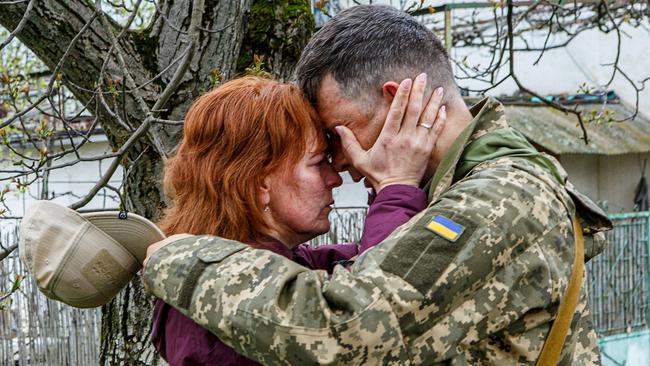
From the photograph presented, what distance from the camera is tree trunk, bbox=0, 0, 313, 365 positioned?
3777 millimetres

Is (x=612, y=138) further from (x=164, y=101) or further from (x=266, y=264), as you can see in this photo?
(x=266, y=264)

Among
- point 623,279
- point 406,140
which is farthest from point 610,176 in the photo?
point 406,140

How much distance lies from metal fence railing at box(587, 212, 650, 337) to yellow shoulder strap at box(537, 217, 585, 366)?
7807 millimetres

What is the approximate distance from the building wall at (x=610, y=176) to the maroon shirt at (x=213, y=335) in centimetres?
1039

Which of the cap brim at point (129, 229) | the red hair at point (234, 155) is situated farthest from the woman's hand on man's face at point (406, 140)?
the cap brim at point (129, 229)

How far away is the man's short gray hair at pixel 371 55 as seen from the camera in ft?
8.25

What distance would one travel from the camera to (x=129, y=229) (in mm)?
2322

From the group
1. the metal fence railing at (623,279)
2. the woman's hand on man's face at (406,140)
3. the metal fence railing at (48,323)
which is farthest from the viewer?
the metal fence railing at (623,279)

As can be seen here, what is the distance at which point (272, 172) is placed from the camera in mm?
2461

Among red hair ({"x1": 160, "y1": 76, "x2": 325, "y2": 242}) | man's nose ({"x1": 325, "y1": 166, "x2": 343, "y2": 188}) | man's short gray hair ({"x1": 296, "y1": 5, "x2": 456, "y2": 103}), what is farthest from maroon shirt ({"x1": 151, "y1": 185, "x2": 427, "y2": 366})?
man's short gray hair ({"x1": 296, "y1": 5, "x2": 456, "y2": 103})

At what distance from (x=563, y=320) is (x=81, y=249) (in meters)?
1.22

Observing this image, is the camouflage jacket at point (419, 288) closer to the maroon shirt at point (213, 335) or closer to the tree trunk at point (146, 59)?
the maroon shirt at point (213, 335)

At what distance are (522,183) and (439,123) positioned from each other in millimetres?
429

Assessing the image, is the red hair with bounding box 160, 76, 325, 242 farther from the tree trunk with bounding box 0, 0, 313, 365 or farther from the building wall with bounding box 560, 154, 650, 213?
the building wall with bounding box 560, 154, 650, 213
